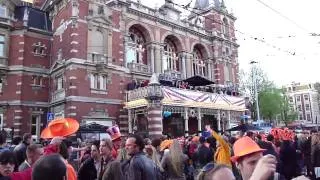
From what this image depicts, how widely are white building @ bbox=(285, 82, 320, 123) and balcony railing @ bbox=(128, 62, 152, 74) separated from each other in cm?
6701

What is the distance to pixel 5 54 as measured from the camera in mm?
24656

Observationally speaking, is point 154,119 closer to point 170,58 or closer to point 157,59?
point 157,59

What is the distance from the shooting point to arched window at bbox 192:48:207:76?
32219 mm

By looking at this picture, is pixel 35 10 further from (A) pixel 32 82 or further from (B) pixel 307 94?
(B) pixel 307 94

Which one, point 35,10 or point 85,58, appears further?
point 35,10

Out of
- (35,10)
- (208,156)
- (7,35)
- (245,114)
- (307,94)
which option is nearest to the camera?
(208,156)

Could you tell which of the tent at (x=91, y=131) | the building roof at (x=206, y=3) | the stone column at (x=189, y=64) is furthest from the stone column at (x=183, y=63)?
the tent at (x=91, y=131)

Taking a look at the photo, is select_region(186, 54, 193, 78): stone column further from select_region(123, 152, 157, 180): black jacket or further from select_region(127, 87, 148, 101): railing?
select_region(123, 152, 157, 180): black jacket

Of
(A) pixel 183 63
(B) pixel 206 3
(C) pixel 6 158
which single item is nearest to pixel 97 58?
(A) pixel 183 63

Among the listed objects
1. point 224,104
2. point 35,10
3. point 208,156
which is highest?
point 35,10

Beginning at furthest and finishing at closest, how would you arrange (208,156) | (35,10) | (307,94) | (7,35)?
(307,94) → (35,10) → (7,35) → (208,156)

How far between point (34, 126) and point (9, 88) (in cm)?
322

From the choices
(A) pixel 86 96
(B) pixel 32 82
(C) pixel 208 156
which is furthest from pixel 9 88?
(C) pixel 208 156

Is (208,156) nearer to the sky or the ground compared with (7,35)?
nearer to the ground
